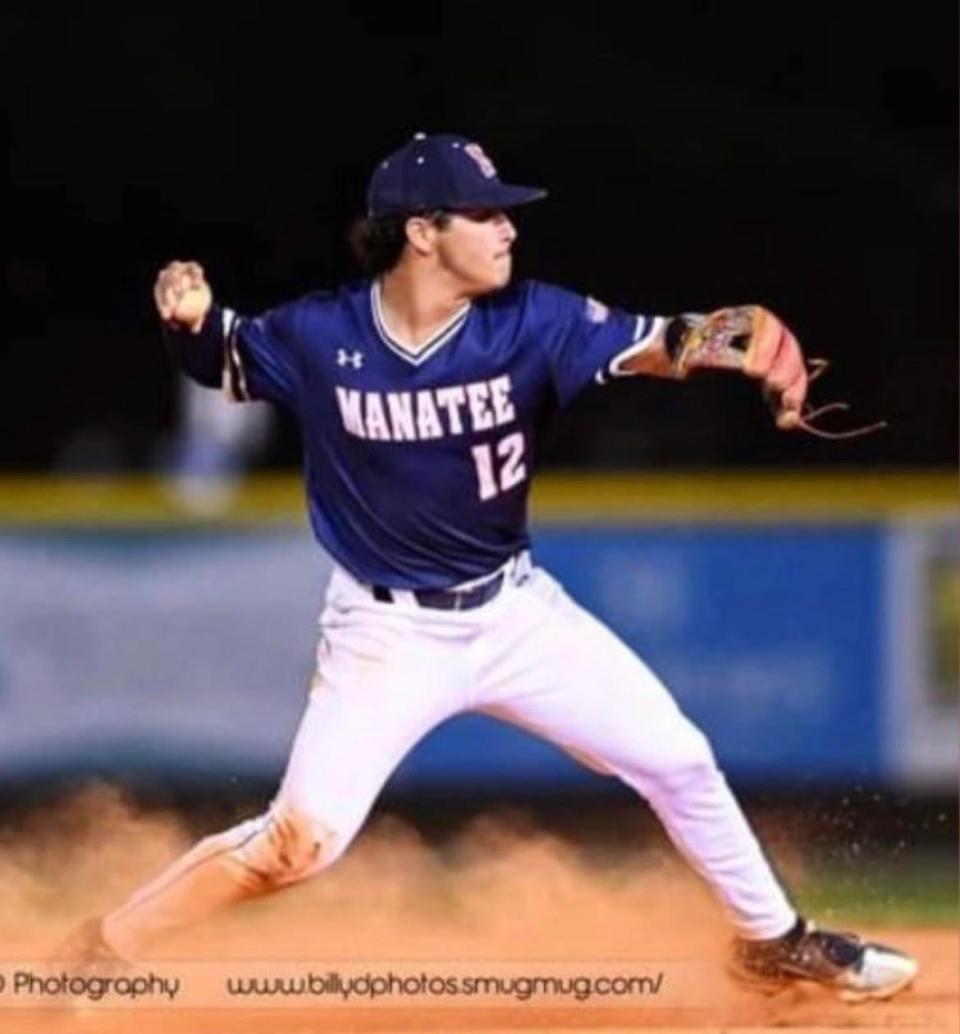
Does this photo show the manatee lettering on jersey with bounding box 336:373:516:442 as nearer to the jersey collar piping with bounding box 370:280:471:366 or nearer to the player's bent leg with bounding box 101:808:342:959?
the jersey collar piping with bounding box 370:280:471:366

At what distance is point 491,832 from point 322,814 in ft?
1.40

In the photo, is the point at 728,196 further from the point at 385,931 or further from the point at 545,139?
the point at 385,931

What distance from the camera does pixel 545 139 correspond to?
7203 mm

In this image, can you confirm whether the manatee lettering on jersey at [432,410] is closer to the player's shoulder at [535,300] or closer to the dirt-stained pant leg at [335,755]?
the player's shoulder at [535,300]

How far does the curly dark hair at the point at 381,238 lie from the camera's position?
23.1 feet

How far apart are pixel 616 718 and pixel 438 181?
105 cm

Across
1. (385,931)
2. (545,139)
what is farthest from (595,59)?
(385,931)

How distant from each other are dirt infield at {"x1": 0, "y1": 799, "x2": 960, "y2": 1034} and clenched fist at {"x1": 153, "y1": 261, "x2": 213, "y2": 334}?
3.09 ft

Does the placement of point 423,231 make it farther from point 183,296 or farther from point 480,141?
point 183,296

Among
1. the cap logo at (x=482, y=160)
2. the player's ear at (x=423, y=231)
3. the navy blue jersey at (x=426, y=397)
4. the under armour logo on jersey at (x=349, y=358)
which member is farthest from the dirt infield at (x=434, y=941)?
the cap logo at (x=482, y=160)

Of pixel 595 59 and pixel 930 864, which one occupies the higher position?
pixel 595 59

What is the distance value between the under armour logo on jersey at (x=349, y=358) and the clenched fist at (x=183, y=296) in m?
0.26

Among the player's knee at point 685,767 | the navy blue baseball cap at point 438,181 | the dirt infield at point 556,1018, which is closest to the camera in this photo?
the navy blue baseball cap at point 438,181

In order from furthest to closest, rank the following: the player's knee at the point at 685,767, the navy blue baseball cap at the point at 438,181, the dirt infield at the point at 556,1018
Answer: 1. the dirt infield at the point at 556,1018
2. the player's knee at the point at 685,767
3. the navy blue baseball cap at the point at 438,181
